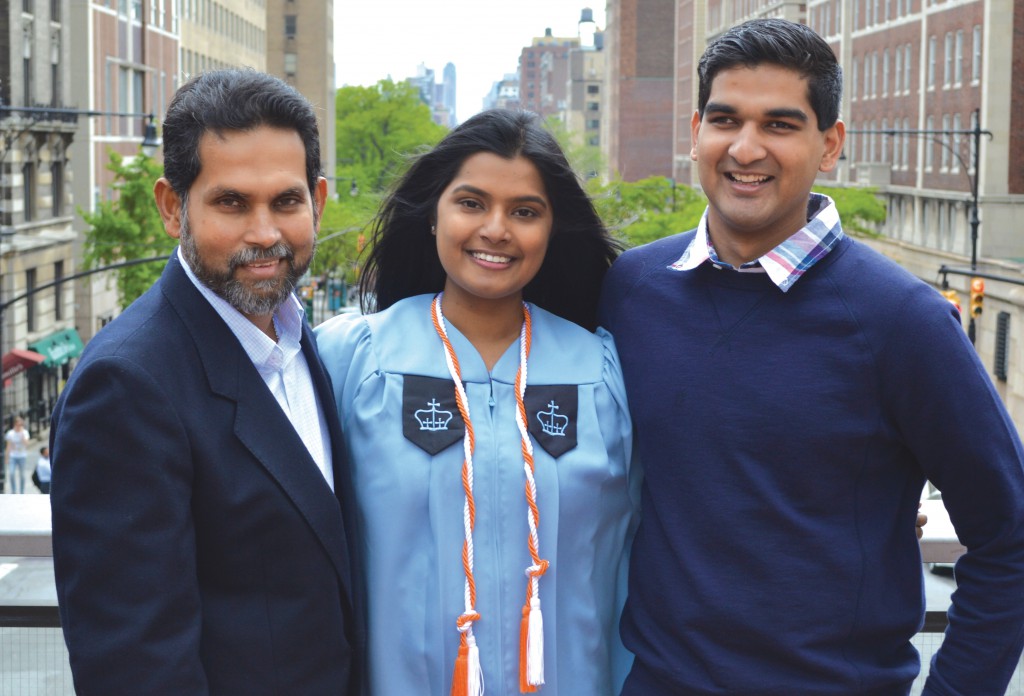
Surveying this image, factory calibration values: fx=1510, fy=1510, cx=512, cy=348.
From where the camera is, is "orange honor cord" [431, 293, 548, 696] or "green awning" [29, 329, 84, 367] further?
"green awning" [29, 329, 84, 367]

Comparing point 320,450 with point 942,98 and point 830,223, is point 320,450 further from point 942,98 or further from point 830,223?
point 942,98

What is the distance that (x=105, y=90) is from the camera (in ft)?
154

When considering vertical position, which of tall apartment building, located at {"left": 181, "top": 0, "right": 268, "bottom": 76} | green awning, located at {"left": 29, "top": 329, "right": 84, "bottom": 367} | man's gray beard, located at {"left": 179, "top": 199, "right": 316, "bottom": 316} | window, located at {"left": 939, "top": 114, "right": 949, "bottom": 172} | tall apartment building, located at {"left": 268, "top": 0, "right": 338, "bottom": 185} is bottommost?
green awning, located at {"left": 29, "top": 329, "right": 84, "bottom": 367}

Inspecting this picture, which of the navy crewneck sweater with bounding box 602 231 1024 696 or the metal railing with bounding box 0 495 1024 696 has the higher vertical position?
the navy crewneck sweater with bounding box 602 231 1024 696

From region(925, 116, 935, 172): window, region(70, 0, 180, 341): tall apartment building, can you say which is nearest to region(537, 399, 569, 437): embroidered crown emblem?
region(70, 0, 180, 341): tall apartment building

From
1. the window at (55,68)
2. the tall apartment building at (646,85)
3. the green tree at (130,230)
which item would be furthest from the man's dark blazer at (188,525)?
the tall apartment building at (646,85)

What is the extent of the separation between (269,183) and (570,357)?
1.14m

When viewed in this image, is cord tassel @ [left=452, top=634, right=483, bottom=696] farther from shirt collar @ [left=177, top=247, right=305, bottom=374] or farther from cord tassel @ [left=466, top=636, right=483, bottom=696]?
shirt collar @ [left=177, top=247, right=305, bottom=374]

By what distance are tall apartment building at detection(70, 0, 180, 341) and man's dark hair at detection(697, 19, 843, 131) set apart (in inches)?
1483

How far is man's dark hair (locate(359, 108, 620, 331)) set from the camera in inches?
169

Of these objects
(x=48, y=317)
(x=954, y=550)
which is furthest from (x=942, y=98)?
(x=954, y=550)

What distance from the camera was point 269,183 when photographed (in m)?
3.44

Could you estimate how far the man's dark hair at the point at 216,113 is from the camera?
3414 mm

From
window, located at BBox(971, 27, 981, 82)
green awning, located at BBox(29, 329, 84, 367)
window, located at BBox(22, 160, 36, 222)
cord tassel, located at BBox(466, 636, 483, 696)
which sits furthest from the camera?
window, located at BBox(971, 27, 981, 82)
